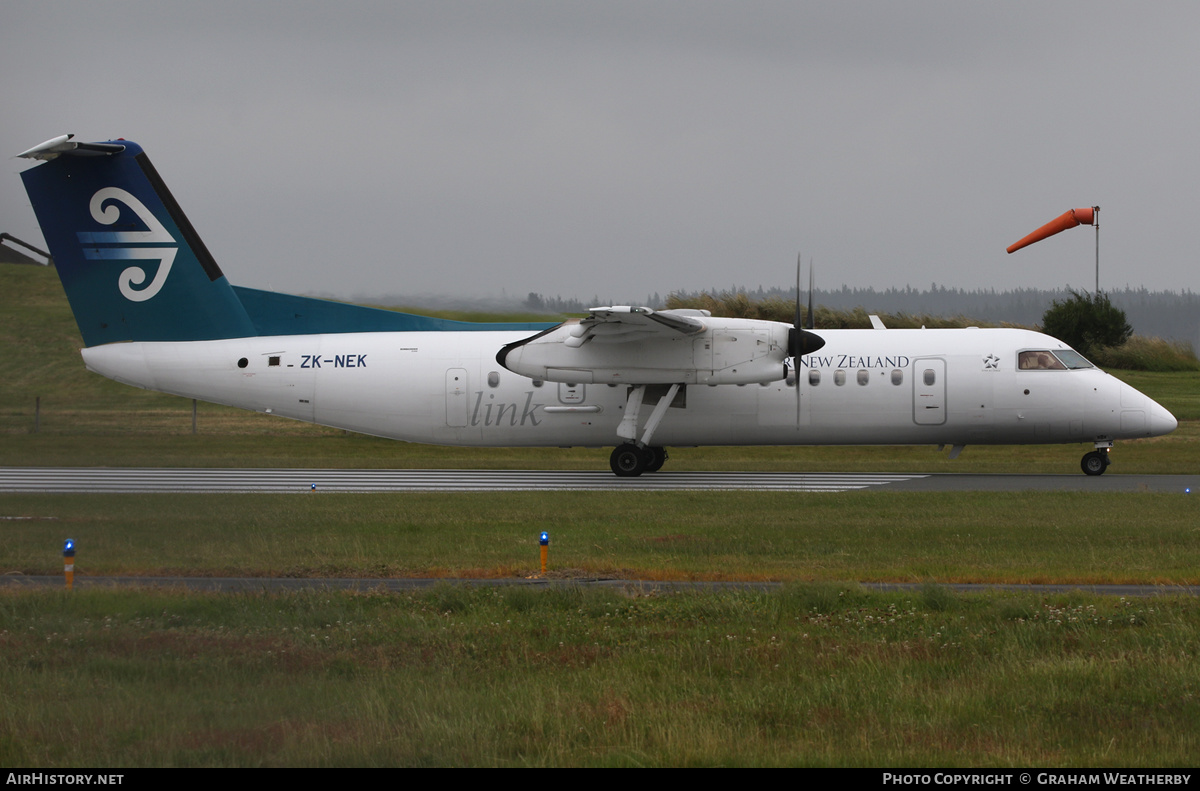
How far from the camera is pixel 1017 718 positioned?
7.25 m

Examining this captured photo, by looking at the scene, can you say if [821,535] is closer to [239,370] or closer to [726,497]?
[726,497]

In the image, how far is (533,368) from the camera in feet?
80.3

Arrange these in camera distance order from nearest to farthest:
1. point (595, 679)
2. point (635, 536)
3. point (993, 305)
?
point (595, 679) < point (635, 536) < point (993, 305)

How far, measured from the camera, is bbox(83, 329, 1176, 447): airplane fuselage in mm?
25266

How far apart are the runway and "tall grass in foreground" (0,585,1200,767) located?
12.1 m

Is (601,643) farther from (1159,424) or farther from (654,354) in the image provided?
(1159,424)

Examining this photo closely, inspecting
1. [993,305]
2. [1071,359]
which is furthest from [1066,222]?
Answer: [993,305]

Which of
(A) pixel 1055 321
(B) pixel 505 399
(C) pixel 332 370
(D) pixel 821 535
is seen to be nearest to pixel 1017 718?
(D) pixel 821 535

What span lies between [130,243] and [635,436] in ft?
42.5

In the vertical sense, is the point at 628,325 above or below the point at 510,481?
above

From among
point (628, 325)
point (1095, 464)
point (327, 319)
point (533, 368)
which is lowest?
point (1095, 464)

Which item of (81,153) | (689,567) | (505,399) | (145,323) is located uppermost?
(81,153)

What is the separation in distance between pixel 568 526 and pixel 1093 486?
12632 mm

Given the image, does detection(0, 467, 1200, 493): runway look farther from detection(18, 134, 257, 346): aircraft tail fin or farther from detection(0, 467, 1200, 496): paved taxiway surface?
detection(18, 134, 257, 346): aircraft tail fin
